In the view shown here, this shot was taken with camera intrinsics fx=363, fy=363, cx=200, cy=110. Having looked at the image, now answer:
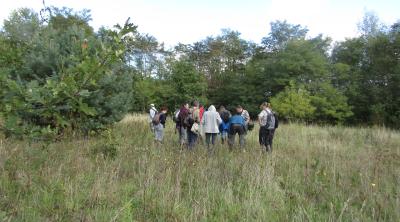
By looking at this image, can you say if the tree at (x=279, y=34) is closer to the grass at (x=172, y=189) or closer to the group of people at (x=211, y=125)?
the group of people at (x=211, y=125)

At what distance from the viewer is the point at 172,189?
183 inches

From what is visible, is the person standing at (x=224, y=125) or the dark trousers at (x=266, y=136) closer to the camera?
the dark trousers at (x=266, y=136)

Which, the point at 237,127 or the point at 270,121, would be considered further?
the point at 237,127

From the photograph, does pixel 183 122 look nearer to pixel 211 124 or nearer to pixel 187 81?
pixel 211 124

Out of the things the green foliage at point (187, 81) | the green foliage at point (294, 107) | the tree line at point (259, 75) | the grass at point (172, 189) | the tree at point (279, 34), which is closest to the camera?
the grass at point (172, 189)

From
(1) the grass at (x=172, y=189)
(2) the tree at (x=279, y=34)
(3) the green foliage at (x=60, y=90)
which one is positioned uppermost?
(2) the tree at (x=279, y=34)

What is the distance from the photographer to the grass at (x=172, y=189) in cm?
402

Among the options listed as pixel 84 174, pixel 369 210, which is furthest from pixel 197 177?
pixel 369 210

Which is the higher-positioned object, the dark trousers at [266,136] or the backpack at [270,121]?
the backpack at [270,121]

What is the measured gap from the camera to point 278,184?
5625 millimetres

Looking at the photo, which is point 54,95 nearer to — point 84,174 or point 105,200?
point 105,200

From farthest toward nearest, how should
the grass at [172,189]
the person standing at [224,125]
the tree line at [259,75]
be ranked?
the person standing at [224,125]
the tree line at [259,75]
the grass at [172,189]

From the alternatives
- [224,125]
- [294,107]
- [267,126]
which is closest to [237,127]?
[267,126]

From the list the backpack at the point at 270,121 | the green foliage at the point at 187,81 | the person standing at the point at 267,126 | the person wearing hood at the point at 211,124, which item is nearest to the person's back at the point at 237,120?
the person wearing hood at the point at 211,124
